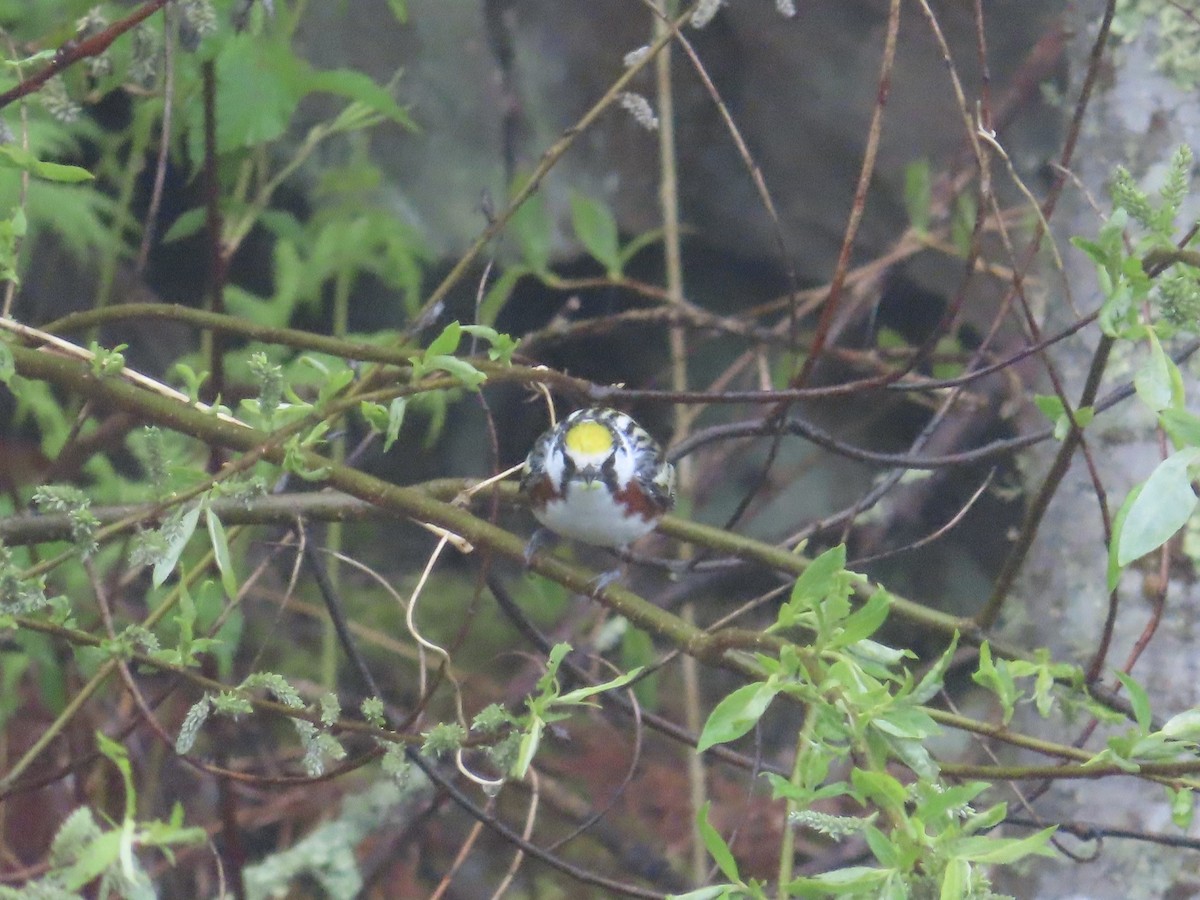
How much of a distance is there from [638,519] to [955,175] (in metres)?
1.40

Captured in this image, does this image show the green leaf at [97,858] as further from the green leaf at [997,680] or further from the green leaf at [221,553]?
the green leaf at [997,680]

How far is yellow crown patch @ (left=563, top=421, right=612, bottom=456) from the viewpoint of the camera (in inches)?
77.0

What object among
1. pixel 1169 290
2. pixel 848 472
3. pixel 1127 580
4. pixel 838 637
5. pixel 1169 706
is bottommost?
pixel 848 472

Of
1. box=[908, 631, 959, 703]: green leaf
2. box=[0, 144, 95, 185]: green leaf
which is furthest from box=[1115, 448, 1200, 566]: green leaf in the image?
box=[0, 144, 95, 185]: green leaf

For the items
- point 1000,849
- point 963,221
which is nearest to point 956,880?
point 1000,849

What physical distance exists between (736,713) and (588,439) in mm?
1179

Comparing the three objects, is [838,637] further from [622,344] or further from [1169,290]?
[622,344]

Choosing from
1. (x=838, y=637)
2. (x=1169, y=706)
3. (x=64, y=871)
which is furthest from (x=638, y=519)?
(x=64, y=871)

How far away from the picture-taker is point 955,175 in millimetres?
2795

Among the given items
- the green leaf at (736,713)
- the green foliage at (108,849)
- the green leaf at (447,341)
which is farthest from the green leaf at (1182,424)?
the green foliage at (108,849)

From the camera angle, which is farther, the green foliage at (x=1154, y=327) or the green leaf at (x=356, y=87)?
the green leaf at (x=356, y=87)

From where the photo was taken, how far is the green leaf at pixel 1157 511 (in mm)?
789

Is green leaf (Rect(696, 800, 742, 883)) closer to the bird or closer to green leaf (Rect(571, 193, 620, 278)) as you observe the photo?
the bird

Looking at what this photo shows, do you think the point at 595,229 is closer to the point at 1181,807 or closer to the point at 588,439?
the point at 588,439
